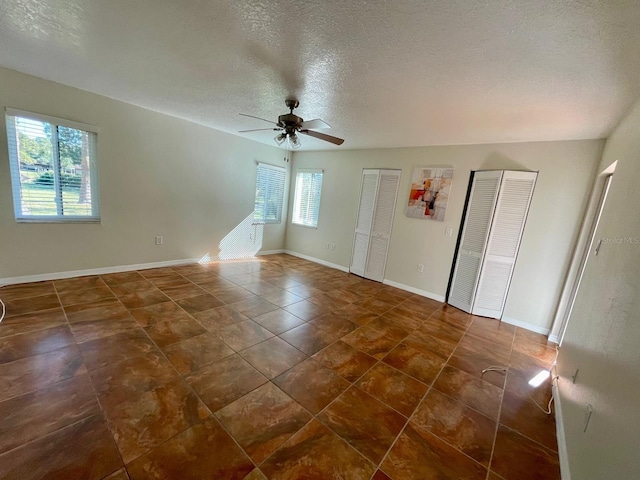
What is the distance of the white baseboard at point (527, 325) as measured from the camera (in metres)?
3.31

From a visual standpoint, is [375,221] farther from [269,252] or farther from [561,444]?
[561,444]

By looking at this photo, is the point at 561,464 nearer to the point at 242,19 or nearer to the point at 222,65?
the point at 242,19

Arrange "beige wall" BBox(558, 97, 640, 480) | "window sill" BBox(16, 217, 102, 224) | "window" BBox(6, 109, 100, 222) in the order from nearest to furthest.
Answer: "beige wall" BBox(558, 97, 640, 480) < "window" BBox(6, 109, 100, 222) < "window sill" BBox(16, 217, 102, 224)

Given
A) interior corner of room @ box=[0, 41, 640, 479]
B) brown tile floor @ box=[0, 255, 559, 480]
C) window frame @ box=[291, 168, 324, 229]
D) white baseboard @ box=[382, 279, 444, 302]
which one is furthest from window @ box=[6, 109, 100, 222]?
white baseboard @ box=[382, 279, 444, 302]

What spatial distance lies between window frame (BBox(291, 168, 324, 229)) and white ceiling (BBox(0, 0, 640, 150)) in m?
2.62

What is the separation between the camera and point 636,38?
4.39 ft

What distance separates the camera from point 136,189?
3.79 m

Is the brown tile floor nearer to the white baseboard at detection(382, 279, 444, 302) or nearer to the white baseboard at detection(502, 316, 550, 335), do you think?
the white baseboard at detection(502, 316, 550, 335)

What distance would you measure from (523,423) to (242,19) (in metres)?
3.37

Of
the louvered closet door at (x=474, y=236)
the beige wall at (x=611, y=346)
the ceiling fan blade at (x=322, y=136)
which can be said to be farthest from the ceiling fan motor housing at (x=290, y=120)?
the louvered closet door at (x=474, y=236)

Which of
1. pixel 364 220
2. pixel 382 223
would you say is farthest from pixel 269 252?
pixel 382 223

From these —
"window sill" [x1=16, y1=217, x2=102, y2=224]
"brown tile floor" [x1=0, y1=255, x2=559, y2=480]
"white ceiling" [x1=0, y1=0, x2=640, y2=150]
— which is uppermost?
"white ceiling" [x1=0, y1=0, x2=640, y2=150]

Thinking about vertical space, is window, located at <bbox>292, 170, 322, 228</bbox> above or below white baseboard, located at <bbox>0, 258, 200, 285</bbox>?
above

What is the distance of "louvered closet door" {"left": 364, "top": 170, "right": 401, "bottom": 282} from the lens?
176 inches
